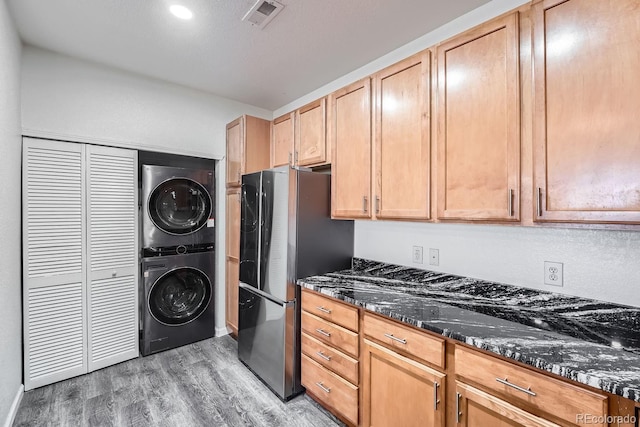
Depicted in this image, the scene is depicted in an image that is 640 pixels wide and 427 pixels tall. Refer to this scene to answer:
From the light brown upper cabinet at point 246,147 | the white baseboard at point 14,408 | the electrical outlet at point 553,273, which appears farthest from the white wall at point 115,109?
the electrical outlet at point 553,273

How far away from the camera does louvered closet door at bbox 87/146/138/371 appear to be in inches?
99.0

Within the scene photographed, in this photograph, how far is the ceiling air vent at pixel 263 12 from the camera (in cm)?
174

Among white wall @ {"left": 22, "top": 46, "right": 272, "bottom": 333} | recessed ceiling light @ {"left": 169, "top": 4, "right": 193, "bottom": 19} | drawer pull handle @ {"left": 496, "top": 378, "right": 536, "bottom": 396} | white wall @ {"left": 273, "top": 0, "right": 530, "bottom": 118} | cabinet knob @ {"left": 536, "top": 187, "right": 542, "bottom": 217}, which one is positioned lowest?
drawer pull handle @ {"left": 496, "top": 378, "right": 536, "bottom": 396}

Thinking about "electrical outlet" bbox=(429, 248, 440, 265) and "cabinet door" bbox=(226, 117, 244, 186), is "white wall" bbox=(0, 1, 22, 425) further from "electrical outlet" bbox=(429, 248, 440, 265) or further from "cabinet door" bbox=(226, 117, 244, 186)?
"electrical outlet" bbox=(429, 248, 440, 265)

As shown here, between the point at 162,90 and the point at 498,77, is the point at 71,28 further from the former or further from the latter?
the point at 498,77

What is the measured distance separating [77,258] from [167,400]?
4.56 feet

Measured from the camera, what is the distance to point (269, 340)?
7.63ft

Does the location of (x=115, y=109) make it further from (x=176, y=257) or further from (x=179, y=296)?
(x=179, y=296)

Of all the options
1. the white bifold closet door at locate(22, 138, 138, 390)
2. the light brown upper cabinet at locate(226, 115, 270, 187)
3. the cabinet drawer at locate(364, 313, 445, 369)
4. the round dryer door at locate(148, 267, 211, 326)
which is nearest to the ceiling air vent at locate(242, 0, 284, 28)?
the light brown upper cabinet at locate(226, 115, 270, 187)

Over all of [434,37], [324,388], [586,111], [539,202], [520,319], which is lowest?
[324,388]

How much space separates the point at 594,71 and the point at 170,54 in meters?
2.71

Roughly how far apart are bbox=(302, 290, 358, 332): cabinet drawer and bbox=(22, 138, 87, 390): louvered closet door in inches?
77.8

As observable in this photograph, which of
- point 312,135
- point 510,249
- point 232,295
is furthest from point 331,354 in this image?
point 312,135

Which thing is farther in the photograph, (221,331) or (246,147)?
(221,331)
